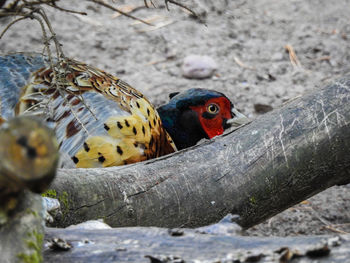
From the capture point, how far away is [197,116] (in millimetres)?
2832

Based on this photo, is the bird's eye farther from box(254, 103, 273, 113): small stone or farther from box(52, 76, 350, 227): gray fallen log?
box(254, 103, 273, 113): small stone

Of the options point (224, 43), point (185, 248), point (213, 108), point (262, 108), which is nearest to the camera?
point (185, 248)

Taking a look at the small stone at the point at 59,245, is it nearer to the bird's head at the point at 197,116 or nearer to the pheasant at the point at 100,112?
the pheasant at the point at 100,112

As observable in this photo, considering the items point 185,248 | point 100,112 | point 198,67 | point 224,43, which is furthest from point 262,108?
point 185,248

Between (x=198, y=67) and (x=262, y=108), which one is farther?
(x=198, y=67)

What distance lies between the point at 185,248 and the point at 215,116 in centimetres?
168

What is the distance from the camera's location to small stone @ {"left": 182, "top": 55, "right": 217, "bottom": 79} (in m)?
3.96

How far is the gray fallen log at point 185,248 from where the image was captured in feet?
3.71

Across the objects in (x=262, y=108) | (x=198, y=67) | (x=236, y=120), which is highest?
(x=198, y=67)

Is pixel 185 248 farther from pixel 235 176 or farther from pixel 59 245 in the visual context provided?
pixel 235 176

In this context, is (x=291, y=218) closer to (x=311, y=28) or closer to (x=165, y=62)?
(x=165, y=62)

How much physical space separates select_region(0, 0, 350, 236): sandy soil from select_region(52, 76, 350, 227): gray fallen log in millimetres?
1410

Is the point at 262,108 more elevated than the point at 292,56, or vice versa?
the point at 292,56

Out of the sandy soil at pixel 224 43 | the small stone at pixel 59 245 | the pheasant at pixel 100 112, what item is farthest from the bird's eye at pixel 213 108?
the small stone at pixel 59 245
